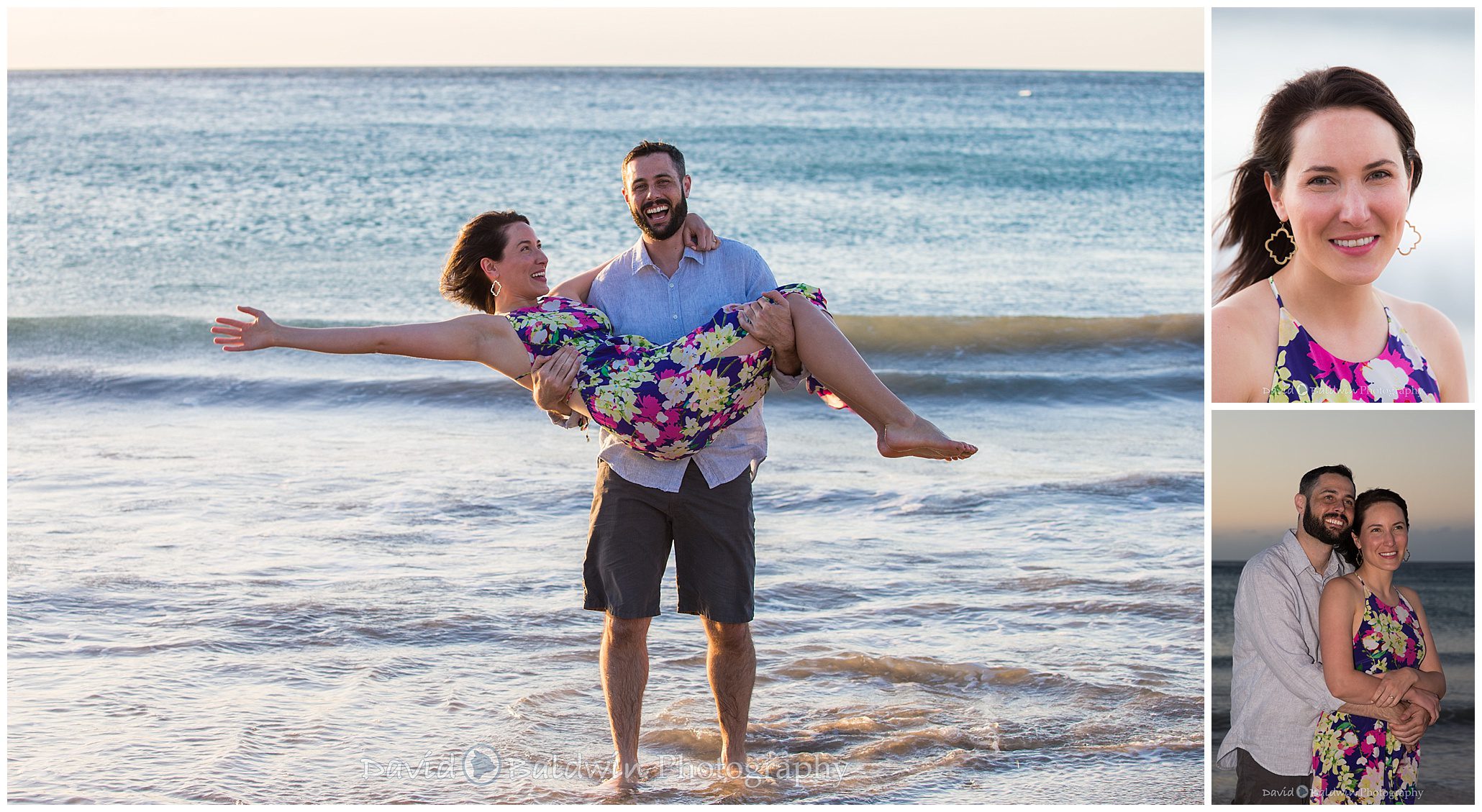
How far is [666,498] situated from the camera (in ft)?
13.0

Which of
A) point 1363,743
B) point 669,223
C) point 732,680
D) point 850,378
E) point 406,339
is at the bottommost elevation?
point 1363,743

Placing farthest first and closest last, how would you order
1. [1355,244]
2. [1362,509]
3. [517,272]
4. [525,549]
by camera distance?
[525,549], [517,272], [1362,509], [1355,244]

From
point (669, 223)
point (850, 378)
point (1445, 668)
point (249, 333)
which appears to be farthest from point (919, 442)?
point (1445, 668)

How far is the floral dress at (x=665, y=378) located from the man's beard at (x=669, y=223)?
31 centimetres

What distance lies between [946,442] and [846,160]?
68.1 feet

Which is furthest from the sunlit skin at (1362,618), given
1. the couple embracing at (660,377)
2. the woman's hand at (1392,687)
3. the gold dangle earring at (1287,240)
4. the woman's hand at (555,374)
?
the woman's hand at (555,374)

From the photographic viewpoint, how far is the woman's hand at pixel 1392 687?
370 centimetres

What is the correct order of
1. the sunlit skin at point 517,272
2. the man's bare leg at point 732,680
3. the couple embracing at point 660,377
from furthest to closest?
1. the sunlit skin at point 517,272
2. the man's bare leg at point 732,680
3. the couple embracing at point 660,377

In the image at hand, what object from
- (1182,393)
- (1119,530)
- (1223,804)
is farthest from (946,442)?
(1182,393)

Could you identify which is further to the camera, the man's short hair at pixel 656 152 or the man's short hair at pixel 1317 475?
the man's short hair at pixel 656 152

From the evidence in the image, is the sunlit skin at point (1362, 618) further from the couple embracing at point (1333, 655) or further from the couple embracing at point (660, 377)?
the couple embracing at point (660, 377)

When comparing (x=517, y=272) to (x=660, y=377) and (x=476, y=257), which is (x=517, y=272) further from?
(x=660, y=377)

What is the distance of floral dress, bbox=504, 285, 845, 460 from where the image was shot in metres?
3.77

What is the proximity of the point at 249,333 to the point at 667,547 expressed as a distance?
1.37 meters
